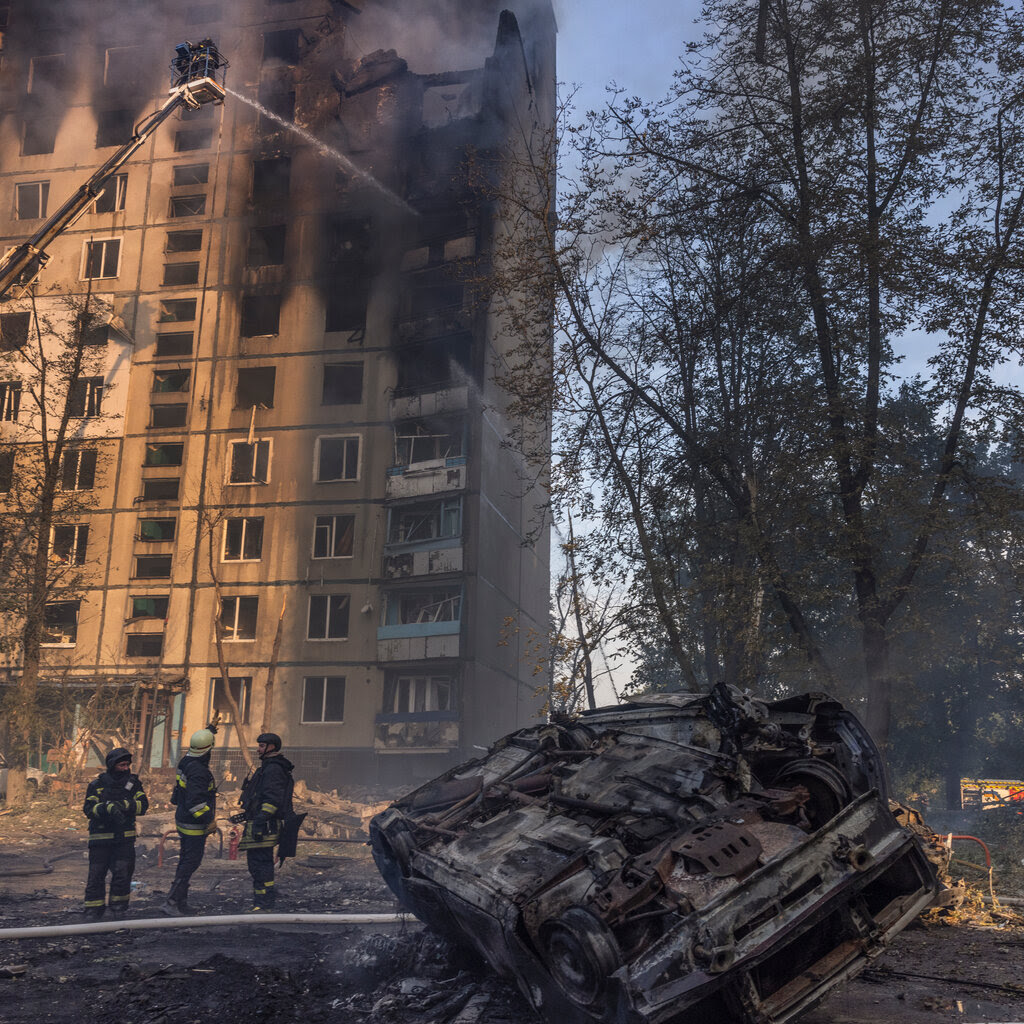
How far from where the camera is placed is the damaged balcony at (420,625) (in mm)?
31719

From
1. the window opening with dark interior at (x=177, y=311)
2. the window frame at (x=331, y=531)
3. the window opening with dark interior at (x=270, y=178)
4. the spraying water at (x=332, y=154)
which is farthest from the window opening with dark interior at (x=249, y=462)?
the spraying water at (x=332, y=154)

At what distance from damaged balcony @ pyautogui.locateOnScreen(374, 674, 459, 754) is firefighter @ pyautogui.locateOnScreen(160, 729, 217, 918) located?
21759 millimetres

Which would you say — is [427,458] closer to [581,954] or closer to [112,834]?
[112,834]

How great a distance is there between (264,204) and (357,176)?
4.10 meters

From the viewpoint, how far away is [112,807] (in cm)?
883

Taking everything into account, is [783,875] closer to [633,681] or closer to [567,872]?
[567,872]

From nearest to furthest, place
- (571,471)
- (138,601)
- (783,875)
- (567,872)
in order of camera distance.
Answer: (783,875) < (567,872) < (571,471) < (138,601)

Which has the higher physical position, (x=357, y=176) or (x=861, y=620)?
(x=357, y=176)

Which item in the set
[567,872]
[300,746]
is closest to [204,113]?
[300,746]

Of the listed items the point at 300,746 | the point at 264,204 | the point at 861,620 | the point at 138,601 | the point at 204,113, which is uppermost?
the point at 204,113

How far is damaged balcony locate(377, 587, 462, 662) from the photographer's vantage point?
104ft

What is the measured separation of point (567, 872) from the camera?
16.8 ft

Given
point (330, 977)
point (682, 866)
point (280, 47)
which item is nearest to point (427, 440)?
point (280, 47)

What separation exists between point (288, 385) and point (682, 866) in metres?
33.1
